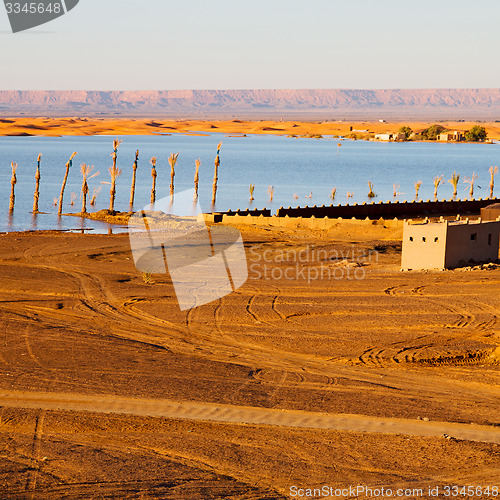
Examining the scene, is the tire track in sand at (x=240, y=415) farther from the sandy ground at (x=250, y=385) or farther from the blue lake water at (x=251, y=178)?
the blue lake water at (x=251, y=178)

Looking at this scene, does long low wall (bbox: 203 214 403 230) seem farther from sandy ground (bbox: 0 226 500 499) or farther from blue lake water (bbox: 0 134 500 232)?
sandy ground (bbox: 0 226 500 499)

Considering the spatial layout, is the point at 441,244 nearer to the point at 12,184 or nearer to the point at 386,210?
the point at 386,210

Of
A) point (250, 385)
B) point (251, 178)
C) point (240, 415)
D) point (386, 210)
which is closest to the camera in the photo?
point (240, 415)

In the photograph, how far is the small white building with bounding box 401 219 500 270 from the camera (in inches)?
962

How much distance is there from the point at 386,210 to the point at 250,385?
28.7 m

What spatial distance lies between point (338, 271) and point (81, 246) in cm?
1154

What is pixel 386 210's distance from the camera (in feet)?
135

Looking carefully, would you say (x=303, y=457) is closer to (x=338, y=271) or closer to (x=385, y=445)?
(x=385, y=445)

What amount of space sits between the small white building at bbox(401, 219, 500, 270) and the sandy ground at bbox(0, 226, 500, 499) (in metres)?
0.72

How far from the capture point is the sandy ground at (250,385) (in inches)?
378

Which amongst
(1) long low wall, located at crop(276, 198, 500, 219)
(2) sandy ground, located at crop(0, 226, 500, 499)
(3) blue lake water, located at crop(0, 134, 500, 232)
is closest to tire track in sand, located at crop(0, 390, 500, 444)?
(2) sandy ground, located at crop(0, 226, 500, 499)

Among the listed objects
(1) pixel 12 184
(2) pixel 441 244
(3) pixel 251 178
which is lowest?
(3) pixel 251 178

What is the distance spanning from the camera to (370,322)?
18.6 metres

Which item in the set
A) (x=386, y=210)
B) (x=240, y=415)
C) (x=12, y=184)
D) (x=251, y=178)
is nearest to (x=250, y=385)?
(x=240, y=415)
